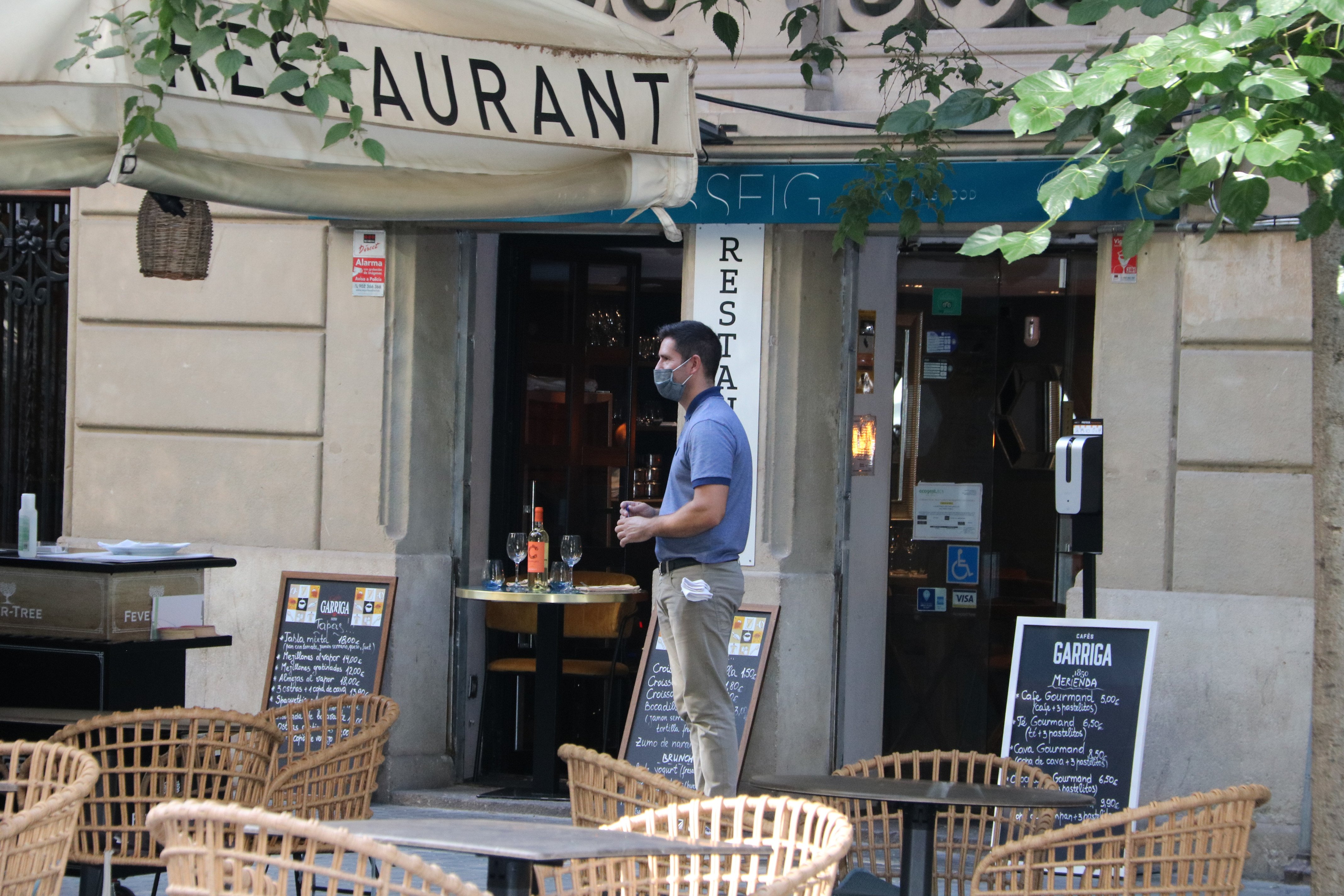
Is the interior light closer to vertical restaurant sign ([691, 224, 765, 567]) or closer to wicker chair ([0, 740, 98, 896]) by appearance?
vertical restaurant sign ([691, 224, 765, 567])

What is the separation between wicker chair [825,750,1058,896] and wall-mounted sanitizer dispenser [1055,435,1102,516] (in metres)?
1.98

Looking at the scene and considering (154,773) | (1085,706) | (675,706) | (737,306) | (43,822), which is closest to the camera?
(43,822)

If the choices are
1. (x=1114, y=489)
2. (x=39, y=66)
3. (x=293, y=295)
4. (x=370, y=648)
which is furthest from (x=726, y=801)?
(x=293, y=295)

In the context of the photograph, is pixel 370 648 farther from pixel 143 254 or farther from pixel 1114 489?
pixel 1114 489

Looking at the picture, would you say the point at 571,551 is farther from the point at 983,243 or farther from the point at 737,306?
the point at 983,243

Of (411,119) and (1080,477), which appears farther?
(1080,477)

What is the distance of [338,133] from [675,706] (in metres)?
3.88

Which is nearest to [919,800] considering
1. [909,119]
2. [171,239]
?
[909,119]

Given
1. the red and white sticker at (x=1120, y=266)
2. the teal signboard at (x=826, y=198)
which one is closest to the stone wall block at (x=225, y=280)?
the teal signboard at (x=826, y=198)

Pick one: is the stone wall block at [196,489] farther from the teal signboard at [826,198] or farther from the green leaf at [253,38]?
the green leaf at [253,38]

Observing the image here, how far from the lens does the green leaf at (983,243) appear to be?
11.2ft

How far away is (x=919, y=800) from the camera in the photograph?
3.60m

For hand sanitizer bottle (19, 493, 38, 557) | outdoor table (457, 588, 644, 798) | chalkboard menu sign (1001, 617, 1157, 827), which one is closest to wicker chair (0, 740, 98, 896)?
hand sanitizer bottle (19, 493, 38, 557)

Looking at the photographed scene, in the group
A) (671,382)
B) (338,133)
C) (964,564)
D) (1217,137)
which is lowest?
(964,564)
